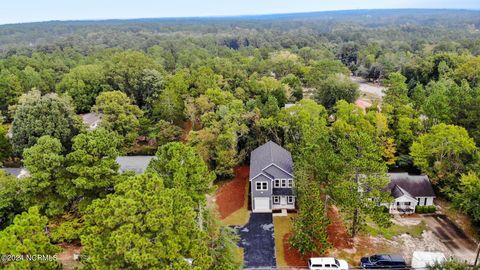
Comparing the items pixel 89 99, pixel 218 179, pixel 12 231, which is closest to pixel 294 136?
pixel 218 179

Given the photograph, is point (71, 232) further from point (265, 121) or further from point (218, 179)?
point (265, 121)

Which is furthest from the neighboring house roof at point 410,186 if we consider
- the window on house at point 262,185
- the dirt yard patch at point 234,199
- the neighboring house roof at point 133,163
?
the neighboring house roof at point 133,163

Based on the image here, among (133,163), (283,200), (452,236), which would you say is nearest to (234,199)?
(283,200)

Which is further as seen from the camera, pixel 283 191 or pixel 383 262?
pixel 283 191

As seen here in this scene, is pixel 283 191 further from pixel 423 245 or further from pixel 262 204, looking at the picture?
pixel 423 245

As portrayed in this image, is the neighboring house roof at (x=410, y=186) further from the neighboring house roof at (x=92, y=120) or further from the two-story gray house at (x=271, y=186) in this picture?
the neighboring house roof at (x=92, y=120)
